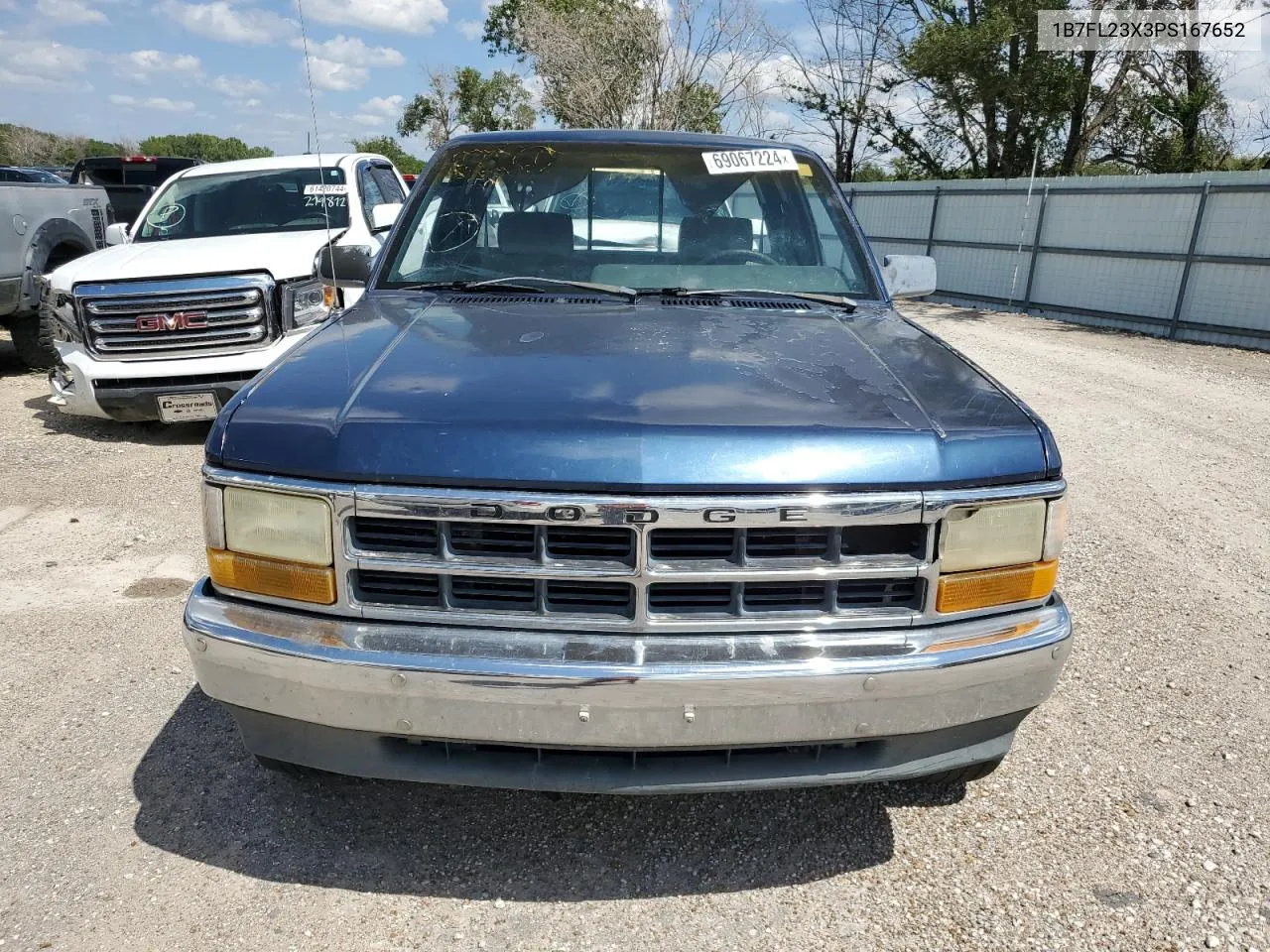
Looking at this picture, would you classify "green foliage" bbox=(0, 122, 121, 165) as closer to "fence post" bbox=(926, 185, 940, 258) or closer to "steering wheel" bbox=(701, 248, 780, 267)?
"fence post" bbox=(926, 185, 940, 258)

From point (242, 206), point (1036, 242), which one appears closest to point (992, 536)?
point (242, 206)

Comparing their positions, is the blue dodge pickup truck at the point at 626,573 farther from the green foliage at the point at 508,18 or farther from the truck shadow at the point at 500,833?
the green foliage at the point at 508,18

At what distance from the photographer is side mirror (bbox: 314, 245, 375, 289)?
3.51 meters

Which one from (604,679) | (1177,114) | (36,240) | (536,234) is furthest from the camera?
(1177,114)

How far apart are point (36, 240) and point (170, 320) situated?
9.13 feet

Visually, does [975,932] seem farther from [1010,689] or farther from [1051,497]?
[1051,497]

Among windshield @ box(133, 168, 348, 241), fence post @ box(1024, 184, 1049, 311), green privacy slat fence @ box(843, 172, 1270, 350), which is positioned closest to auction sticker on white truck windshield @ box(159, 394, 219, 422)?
windshield @ box(133, 168, 348, 241)

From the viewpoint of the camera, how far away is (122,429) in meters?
6.96

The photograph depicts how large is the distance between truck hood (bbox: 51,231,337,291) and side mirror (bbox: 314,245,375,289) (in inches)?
126

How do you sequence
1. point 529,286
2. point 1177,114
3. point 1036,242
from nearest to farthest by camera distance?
1. point 529,286
2. point 1036,242
3. point 1177,114

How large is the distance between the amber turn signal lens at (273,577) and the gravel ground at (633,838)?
0.79m

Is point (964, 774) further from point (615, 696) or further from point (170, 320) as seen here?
point (170, 320)

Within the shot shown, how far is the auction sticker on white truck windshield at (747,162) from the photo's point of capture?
11.6ft

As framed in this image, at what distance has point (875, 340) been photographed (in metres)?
2.70
